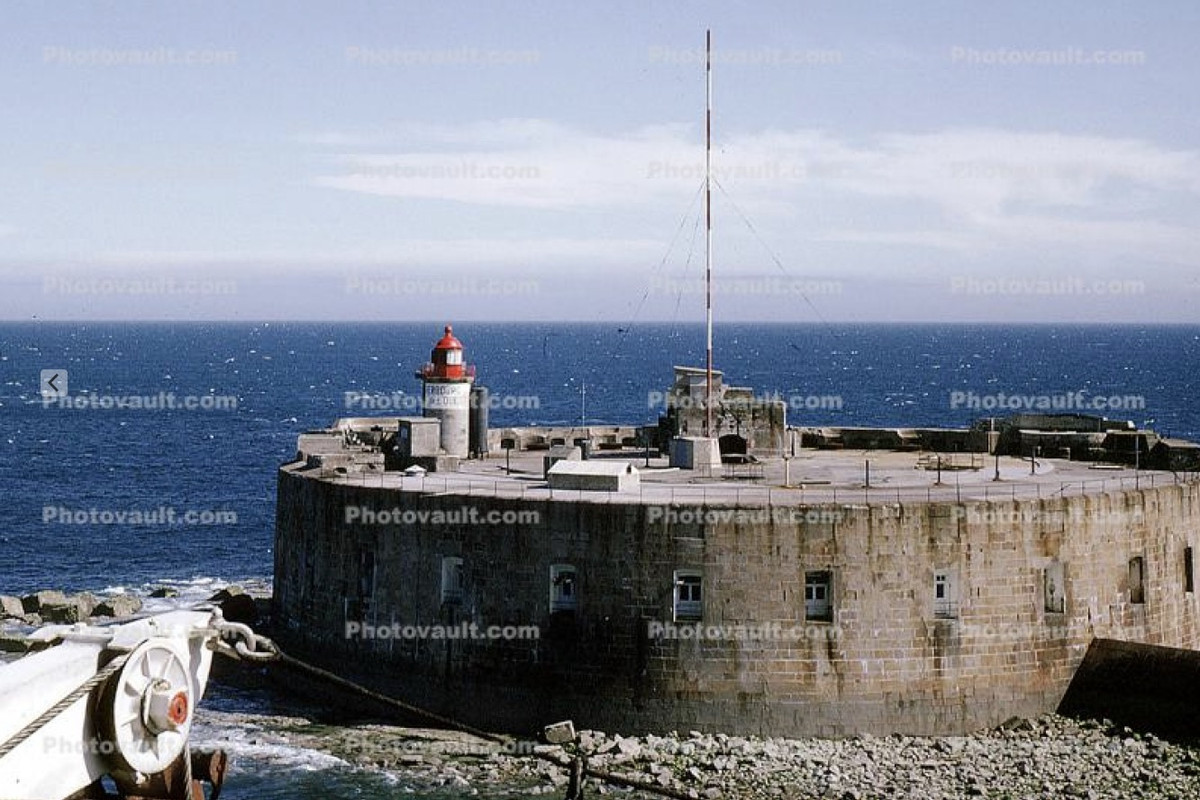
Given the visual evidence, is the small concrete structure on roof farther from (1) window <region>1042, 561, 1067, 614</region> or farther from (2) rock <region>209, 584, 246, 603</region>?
(2) rock <region>209, 584, 246, 603</region>

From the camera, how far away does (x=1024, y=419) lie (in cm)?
5306

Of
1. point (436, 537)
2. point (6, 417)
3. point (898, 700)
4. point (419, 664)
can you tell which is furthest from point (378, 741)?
point (6, 417)

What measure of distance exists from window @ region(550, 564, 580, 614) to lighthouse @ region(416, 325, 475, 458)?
11.7 meters

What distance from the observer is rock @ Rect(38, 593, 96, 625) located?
49000 millimetres

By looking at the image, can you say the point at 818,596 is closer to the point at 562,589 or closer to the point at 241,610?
the point at 562,589

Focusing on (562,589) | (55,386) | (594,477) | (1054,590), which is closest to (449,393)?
(594,477)

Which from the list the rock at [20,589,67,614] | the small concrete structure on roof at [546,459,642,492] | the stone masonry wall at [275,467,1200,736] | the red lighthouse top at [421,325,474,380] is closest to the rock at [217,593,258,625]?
the rock at [20,589,67,614]

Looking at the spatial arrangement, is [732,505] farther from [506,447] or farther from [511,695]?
[506,447]

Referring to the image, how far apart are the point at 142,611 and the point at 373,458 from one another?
1244 centimetres

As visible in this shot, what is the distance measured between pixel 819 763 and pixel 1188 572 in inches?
547

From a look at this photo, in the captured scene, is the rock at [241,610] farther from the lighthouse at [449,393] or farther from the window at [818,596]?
the window at [818,596]

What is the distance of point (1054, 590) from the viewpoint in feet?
124

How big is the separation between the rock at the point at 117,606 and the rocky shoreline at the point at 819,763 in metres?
14.7

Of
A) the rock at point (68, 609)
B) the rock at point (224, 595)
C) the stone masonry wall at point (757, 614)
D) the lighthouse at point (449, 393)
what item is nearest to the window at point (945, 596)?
the stone masonry wall at point (757, 614)
